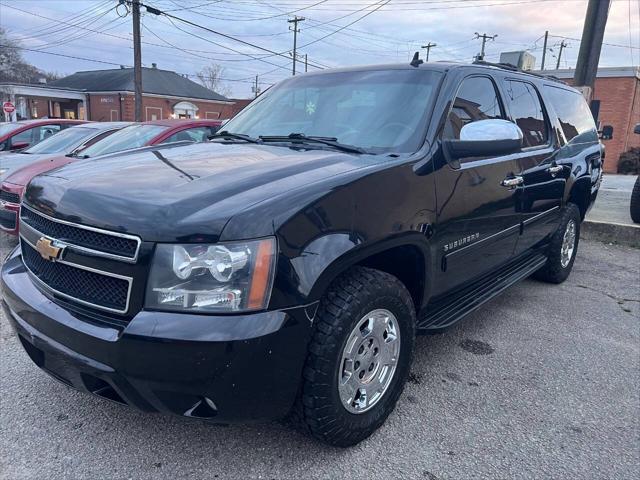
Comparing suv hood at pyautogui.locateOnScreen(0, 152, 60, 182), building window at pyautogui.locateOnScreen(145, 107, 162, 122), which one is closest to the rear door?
suv hood at pyautogui.locateOnScreen(0, 152, 60, 182)

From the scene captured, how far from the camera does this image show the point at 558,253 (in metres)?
4.76

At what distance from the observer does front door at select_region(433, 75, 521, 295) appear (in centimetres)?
275

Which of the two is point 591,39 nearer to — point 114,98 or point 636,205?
point 636,205

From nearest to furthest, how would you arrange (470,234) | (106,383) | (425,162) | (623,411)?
(106,383) → (425,162) → (623,411) → (470,234)

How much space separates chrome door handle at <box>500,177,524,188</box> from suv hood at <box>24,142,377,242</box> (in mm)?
1302

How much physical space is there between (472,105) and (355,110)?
79cm

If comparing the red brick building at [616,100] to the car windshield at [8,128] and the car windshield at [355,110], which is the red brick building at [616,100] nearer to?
the car windshield at [8,128]

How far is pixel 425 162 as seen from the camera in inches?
101

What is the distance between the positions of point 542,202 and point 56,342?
143 inches

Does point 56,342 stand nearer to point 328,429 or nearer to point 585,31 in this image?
point 328,429

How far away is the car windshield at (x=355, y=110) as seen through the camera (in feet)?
9.07

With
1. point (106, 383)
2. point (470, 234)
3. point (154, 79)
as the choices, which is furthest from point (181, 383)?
point (154, 79)

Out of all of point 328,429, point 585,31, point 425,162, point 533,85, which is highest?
point 585,31

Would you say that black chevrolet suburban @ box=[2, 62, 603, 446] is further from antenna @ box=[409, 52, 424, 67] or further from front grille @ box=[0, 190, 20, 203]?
front grille @ box=[0, 190, 20, 203]
